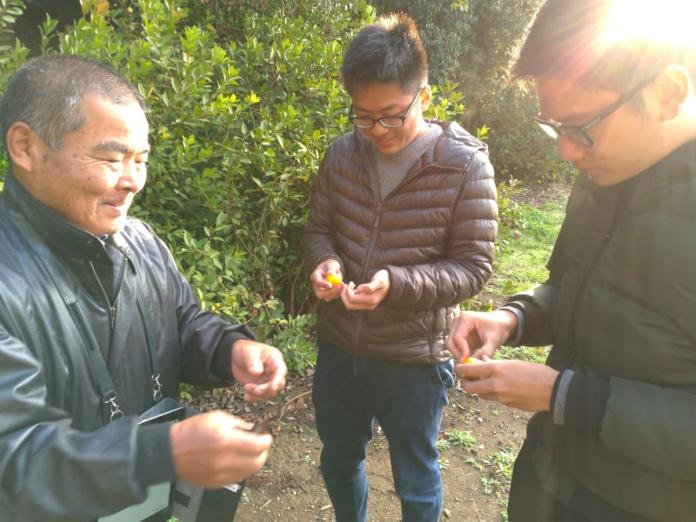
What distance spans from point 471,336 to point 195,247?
192cm

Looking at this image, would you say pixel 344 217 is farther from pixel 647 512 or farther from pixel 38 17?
pixel 38 17

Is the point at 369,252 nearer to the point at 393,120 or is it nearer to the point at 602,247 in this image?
the point at 393,120

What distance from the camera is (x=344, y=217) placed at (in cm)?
251

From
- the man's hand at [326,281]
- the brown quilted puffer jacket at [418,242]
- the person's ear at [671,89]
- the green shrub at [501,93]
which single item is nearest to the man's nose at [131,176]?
the man's hand at [326,281]

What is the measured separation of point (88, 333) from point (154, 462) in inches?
18.7

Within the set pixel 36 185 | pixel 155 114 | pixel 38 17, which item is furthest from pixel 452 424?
pixel 38 17

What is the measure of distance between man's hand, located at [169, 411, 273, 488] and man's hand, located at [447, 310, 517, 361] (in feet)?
2.97

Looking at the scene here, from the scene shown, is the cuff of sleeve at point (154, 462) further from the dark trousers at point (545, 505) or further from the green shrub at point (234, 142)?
the green shrub at point (234, 142)

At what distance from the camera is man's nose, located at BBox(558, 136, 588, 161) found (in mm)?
1519

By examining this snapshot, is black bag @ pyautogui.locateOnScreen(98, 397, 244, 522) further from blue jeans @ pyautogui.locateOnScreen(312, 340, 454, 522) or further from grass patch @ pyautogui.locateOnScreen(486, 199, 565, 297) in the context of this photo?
grass patch @ pyautogui.locateOnScreen(486, 199, 565, 297)

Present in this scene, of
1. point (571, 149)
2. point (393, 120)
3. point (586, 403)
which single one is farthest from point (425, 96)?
point (586, 403)

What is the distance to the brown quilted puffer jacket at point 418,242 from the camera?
7.52 feet

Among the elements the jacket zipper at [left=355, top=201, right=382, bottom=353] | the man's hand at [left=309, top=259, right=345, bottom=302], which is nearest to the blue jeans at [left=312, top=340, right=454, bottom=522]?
the jacket zipper at [left=355, top=201, right=382, bottom=353]

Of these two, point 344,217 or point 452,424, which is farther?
point 452,424
